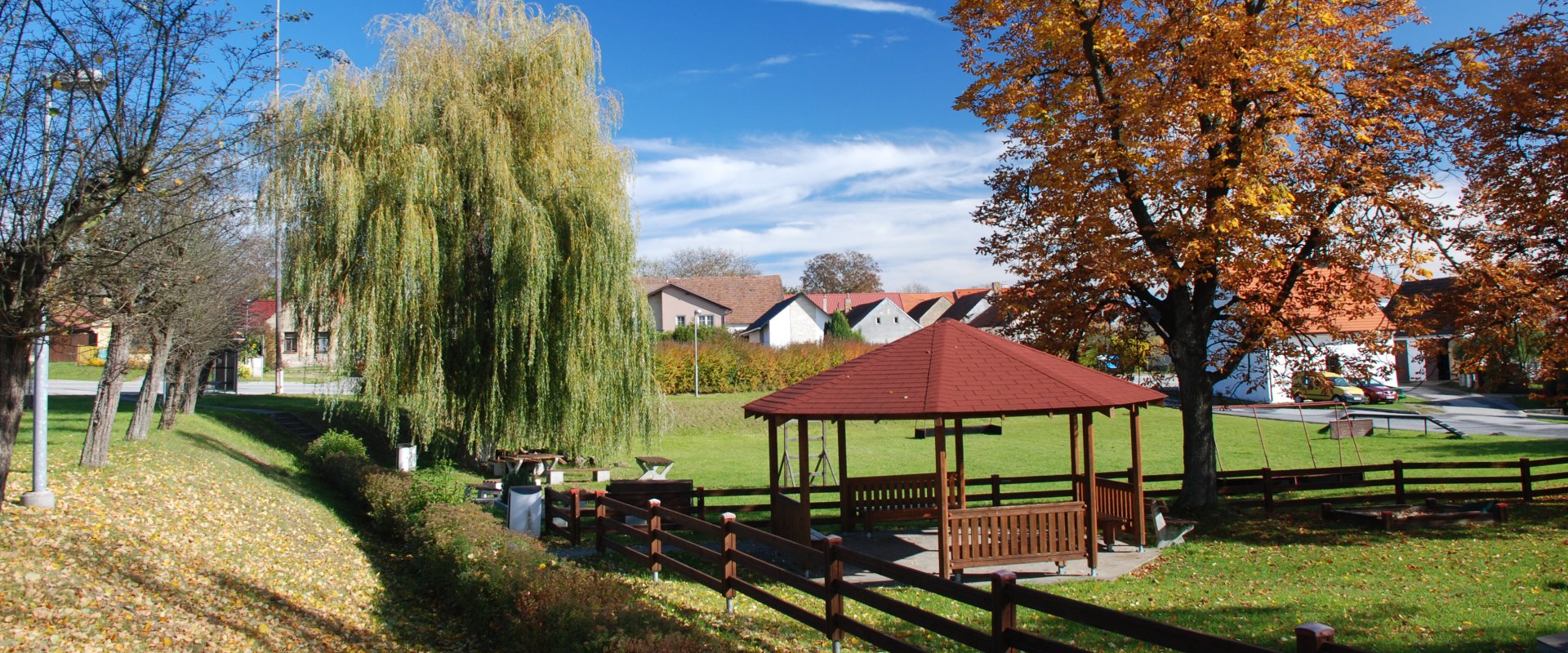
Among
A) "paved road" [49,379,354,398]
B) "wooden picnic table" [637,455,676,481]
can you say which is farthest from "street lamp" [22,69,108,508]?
"paved road" [49,379,354,398]

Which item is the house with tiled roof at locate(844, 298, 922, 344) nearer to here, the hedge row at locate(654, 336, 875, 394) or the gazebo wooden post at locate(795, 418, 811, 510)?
the hedge row at locate(654, 336, 875, 394)

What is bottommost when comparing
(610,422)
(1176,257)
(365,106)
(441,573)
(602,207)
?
(441,573)

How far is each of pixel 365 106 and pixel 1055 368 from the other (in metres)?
13.3

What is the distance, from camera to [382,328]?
16.8m

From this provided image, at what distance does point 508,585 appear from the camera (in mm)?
7750

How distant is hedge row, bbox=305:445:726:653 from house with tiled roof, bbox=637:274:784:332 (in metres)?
48.4

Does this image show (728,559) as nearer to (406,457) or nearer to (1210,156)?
(1210,156)

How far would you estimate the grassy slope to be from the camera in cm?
713

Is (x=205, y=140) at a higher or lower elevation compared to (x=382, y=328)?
higher

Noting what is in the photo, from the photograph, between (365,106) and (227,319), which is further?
(227,319)

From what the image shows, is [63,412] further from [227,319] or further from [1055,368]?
[1055,368]

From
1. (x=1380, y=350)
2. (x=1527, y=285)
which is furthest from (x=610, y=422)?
(x=1527, y=285)

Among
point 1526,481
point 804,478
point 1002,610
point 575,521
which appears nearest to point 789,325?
point 1526,481

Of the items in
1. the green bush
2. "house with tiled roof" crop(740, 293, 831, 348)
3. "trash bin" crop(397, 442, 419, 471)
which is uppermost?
"house with tiled roof" crop(740, 293, 831, 348)
